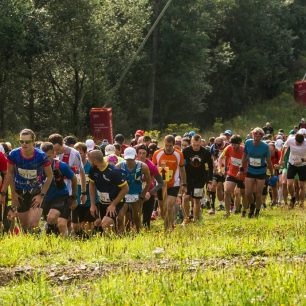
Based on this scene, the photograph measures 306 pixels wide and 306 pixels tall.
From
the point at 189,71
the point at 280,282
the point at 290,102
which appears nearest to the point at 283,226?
the point at 280,282

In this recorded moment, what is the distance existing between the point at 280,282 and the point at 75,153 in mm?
7598

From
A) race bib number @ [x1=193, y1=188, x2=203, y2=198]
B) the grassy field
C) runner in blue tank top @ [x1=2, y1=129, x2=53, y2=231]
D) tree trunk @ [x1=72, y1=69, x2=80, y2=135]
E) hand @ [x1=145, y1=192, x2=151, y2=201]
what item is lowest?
race bib number @ [x1=193, y1=188, x2=203, y2=198]

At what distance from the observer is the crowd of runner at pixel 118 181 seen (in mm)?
12445

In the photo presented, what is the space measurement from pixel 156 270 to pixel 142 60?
42.2 metres

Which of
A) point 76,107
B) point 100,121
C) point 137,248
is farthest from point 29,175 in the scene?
point 76,107

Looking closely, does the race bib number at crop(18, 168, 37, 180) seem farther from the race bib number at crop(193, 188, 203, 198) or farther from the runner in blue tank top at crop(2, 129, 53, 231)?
the race bib number at crop(193, 188, 203, 198)

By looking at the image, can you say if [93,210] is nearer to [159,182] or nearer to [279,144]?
[159,182]

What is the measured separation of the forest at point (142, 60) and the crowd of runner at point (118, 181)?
16671mm

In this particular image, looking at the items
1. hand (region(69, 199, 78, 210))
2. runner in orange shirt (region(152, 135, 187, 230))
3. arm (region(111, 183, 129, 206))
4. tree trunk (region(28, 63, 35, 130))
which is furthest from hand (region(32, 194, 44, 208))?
tree trunk (region(28, 63, 35, 130))

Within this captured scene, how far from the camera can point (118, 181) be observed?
42.6ft

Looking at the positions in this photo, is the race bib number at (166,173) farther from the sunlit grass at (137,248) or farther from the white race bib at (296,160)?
the white race bib at (296,160)

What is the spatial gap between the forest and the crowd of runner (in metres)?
16.7

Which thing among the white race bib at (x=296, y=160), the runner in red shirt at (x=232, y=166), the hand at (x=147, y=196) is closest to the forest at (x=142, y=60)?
the white race bib at (x=296, y=160)

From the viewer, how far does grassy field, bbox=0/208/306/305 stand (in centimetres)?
702
